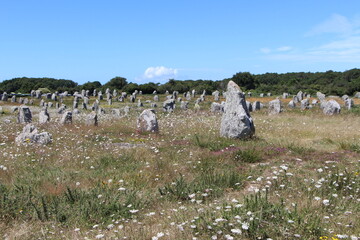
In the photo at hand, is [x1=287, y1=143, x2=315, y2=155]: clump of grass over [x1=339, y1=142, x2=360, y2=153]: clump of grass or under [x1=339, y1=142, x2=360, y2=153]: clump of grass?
over

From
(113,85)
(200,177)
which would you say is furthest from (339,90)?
(200,177)

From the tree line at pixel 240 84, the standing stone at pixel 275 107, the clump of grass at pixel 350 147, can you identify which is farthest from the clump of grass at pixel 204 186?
the tree line at pixel 240 84

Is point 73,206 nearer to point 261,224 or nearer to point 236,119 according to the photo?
point 261,224

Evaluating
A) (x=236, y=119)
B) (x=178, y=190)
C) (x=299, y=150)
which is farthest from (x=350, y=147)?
(x=178, y=190)

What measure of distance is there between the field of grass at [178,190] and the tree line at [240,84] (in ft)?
206

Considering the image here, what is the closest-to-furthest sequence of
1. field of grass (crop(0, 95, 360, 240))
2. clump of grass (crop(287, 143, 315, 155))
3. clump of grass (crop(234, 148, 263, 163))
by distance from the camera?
field of grass (crop(0, 95, 360, 240))
clump of grass (crop(234, 148, 263, 163))
clump of grass (crop(287, 143, 315, 155))

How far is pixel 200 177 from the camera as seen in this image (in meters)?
9.03

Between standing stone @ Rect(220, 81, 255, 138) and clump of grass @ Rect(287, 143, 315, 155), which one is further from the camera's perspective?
standing stone @ Rect(220, 81, 255, 138)

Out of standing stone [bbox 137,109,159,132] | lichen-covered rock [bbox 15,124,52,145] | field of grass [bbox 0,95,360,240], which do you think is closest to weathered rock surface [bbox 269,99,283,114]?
field of grass [bbox 0,95,360,240]

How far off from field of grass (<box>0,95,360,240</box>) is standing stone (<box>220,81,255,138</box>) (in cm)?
76

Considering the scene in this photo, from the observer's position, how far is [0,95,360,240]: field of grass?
5.63 metres

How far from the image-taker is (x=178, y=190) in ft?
25.5

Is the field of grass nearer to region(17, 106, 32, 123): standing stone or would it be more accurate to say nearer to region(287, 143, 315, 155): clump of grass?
region(287, 143, 315, 155): clump of grass

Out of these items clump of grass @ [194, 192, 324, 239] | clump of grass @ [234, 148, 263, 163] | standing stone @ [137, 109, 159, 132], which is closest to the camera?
clump of grass @ [194, 192, 324, 239]
